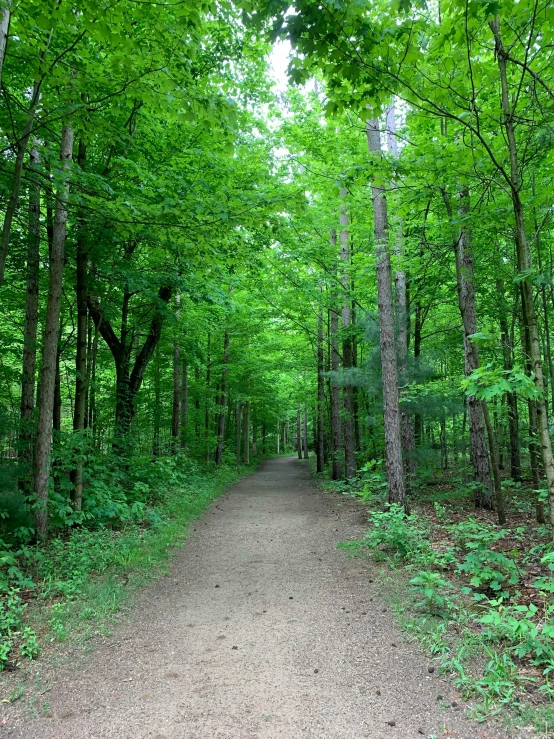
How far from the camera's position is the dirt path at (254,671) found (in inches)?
110

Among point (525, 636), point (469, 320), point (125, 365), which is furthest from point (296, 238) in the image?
point (525, 636)

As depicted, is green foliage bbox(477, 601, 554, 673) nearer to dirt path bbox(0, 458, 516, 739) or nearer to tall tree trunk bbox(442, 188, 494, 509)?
dirt path bbox(0, 458, 516, 739)

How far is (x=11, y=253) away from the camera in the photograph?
23.9 feet

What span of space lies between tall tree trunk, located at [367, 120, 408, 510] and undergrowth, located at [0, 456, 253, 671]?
419cm

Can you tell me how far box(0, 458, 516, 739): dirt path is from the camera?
2785 mm

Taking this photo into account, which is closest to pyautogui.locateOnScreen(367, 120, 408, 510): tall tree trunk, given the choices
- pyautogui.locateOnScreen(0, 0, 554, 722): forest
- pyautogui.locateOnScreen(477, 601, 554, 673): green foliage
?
pyautogui.locateOnScreen(0, 0, 554, 722): forest

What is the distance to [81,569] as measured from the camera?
209 inches

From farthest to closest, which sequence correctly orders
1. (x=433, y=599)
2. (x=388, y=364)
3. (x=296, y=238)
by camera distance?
(x=296, y=238) < (x=388, y=364) < (x=433, y=599)

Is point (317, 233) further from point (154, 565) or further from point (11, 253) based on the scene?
point (154, 565)

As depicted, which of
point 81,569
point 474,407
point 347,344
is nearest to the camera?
point 81,569

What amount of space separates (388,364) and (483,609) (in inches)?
189

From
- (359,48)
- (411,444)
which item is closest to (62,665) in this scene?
(359,48)

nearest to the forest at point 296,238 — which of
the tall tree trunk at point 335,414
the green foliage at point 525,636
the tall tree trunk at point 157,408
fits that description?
the green foliage at point 525,636

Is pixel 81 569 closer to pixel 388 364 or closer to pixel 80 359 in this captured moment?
pixel 80 359
